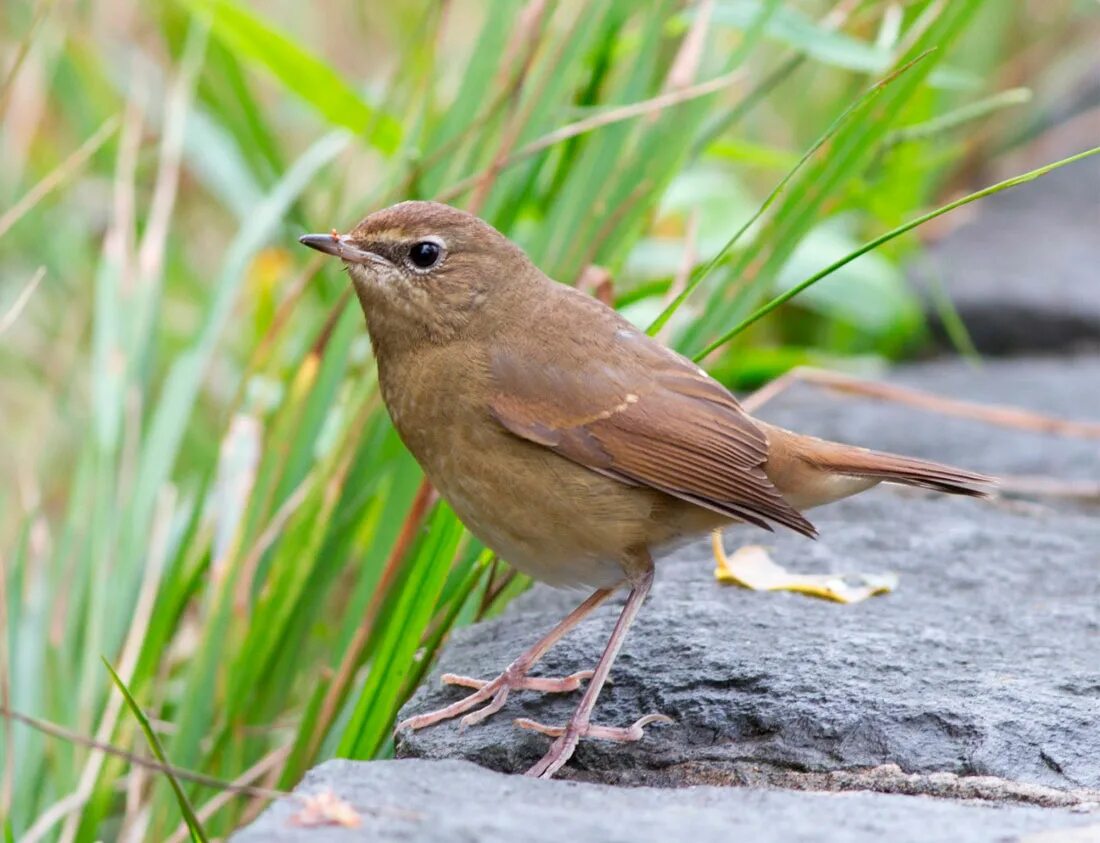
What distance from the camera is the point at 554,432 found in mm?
2756

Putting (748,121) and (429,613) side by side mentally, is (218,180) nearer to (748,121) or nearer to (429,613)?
(748,121)

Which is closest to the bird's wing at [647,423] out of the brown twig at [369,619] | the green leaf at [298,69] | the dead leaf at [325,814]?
the brown twig at [369,619]

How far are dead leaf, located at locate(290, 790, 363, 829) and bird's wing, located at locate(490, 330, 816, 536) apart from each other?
40.2 inches

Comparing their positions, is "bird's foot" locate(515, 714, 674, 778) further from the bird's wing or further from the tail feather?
the tail feather

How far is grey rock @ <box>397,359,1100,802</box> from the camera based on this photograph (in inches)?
94.0

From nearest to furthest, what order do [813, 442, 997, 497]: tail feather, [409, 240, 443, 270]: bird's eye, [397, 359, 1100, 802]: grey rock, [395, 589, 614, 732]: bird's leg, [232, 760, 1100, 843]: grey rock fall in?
[232, 760, 1100, 843]: grey rock
[397, 359, 1100, 802]: grey rock
[395, 589, 614, 732]: bird's leg
[813, 442, 997, 497]: tail feather
[409, 240, 443, 270]: bird's eye

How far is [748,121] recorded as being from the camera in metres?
5.84

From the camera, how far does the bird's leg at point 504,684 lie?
263 cm

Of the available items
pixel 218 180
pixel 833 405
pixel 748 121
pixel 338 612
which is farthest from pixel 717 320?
pixel 748 121

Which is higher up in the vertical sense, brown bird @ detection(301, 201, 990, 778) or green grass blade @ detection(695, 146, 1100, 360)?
green grass blade @ detection(695, 146, 1100, 360)

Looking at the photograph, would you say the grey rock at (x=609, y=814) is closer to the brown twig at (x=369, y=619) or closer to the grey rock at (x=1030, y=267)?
the brown twig at (x=369, y=619)

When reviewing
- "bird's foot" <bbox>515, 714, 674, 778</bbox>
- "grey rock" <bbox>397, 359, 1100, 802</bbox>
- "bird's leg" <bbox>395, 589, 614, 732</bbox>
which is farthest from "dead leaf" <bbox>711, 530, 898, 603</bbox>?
"bird's foot" <bbox>515, 714, 674, 778</bbox>

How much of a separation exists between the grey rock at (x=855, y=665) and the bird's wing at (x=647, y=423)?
27 cm

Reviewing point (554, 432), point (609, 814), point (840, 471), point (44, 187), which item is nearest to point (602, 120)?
point (554, 432)
